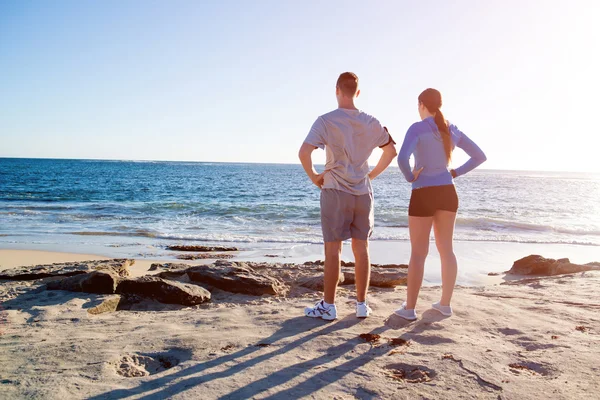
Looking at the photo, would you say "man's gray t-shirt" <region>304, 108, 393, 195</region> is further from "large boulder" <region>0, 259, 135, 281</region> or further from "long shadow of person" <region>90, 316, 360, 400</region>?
"large boulder" <region>0, 259, 135, 281</region>

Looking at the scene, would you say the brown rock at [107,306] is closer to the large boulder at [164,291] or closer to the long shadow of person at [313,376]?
the large boulder at [164,291]

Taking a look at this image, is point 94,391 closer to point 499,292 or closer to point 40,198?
point 499,292

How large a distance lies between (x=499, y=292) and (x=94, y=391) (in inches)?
161

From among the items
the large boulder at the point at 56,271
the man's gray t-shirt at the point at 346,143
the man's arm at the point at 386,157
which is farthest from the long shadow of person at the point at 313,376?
the large boulder at the point at 56,271

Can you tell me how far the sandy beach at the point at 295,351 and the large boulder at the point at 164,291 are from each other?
10 cm

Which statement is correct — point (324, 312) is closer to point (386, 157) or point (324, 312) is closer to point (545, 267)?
point (386, 157)

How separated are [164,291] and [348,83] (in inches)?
103

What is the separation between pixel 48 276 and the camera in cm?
546

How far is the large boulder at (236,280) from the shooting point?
4824 mm

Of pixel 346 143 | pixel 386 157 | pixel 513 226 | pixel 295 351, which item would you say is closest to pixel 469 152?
pixel 386 157

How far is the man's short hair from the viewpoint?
3568mm

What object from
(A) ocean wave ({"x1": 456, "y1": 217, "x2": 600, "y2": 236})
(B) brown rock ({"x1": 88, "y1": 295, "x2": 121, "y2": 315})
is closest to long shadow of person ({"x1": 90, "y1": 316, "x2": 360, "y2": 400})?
(B) brown rock ({"x1": 88, "y1": 295, "x2": 121, "y2": 315})

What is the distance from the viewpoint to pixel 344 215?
3.58 meters

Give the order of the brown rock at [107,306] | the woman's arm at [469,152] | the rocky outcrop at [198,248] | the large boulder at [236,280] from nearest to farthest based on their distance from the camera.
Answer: the woman's arm at [469,152] → the brown rock at [107,306] → the large boulder at [236,280] → the rocky outcrop at [198,248]
